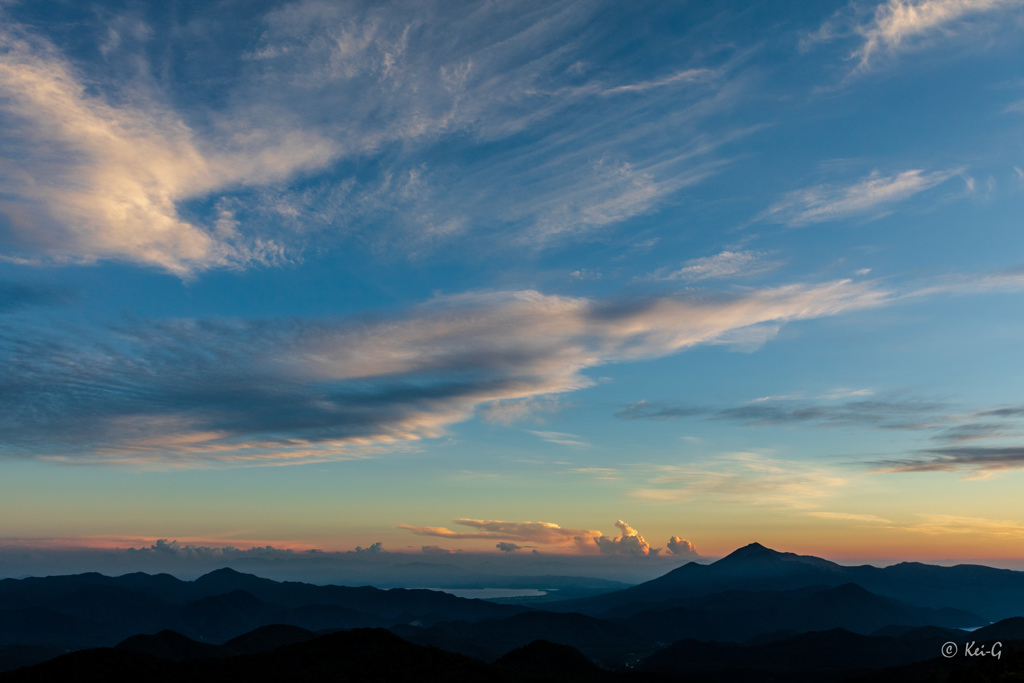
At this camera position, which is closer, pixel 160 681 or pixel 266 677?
pixel 160 681

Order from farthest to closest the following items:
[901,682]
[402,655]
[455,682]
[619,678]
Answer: [619,678] → [901,682] → [402,655] → [455,682]

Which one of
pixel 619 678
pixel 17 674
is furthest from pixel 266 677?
pixel 619 678

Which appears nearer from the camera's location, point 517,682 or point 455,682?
point 455,682

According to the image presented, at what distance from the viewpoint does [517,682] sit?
458 feet

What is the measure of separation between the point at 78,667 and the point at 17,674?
885 cm

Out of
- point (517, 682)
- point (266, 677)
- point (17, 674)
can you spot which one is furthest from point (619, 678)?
point (17, 674)

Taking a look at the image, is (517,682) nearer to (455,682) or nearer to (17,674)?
(455,682)

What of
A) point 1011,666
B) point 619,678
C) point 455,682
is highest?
point 1011,666

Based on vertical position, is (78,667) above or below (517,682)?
above

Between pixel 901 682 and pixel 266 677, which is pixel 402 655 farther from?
pixel 901 682

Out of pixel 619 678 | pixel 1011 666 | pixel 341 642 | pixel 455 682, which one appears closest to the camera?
pixel 1011 666

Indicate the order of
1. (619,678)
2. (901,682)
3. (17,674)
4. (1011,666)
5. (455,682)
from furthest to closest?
(619,678) < (901,682) < (455,682) < (17,674) < (1011,666)

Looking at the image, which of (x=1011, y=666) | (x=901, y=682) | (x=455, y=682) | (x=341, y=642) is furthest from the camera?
(x=901, y=682)

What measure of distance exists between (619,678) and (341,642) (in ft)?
308
